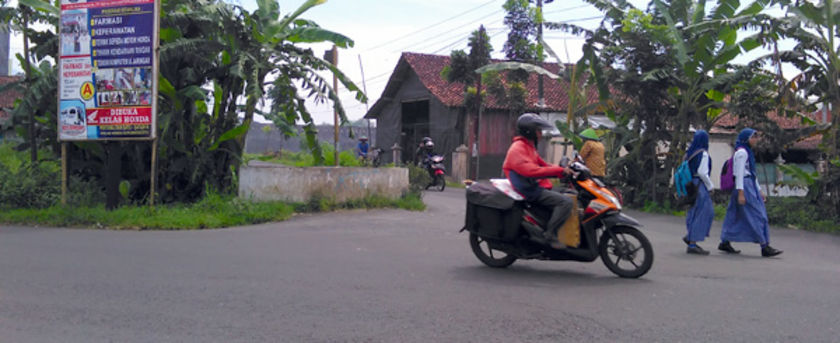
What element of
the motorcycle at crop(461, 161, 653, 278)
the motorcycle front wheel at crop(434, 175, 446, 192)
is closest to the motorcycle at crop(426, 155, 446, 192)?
the motorcycle front wheel at crop(434, 175, 446, 192)

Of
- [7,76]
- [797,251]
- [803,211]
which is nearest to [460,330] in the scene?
[797,251]

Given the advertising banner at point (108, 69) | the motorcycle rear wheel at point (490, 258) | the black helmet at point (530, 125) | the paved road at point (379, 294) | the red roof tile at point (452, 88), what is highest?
the red roof tile at point (452, 88)

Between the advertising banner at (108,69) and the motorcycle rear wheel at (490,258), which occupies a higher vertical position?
the advertising banner at (108,69)

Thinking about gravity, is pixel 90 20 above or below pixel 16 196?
above

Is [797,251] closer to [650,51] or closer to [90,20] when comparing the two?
[650,51]

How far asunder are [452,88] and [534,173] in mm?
23231

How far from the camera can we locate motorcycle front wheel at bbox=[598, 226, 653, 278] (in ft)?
21.2

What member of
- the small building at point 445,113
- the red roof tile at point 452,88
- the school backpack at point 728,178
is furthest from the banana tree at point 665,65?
the red roof tile at point 452,88

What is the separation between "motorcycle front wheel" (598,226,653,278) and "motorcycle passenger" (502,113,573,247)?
0.49 m

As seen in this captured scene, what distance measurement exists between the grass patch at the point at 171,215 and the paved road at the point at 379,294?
1.51m

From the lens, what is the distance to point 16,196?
482 inches

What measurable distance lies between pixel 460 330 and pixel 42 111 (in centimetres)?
1206

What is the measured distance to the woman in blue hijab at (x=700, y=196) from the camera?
8578 mm

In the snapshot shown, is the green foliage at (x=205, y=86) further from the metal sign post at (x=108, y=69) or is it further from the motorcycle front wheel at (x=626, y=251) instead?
the motorcycle front wheel at (x=626, y=251)
